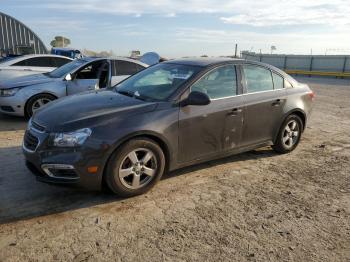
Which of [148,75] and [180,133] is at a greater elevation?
[148,75]

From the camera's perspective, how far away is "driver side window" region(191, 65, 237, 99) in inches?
184

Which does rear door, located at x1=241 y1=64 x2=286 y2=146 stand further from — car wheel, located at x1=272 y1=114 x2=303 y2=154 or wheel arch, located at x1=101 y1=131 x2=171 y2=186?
wheel arch, located at x1=101 y1=131 x2=171 y2=186

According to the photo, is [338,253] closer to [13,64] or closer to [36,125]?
[36,125]

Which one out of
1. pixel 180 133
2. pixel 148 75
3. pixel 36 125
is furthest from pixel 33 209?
pixel 148 75

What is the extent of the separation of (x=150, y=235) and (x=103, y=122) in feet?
4.33

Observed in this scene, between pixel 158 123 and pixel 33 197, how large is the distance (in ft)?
5.59

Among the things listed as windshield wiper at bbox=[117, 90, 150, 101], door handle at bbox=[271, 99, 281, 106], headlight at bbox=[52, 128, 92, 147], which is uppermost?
windshield wiper at bbox=[117, 90, 150, 101]

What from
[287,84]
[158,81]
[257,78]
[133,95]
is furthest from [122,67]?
[287,84]

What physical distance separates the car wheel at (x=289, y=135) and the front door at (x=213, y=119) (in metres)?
1.14

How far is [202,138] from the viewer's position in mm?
4602

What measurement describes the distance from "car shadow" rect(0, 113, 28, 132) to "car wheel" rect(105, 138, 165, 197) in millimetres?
4292

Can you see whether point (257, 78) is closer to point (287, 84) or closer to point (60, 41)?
point (287, 84)

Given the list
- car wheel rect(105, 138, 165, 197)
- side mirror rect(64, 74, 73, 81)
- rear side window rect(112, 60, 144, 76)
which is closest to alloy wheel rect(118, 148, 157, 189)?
car wheel rect(105, 138, 165, 197)

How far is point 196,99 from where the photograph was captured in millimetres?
4332
